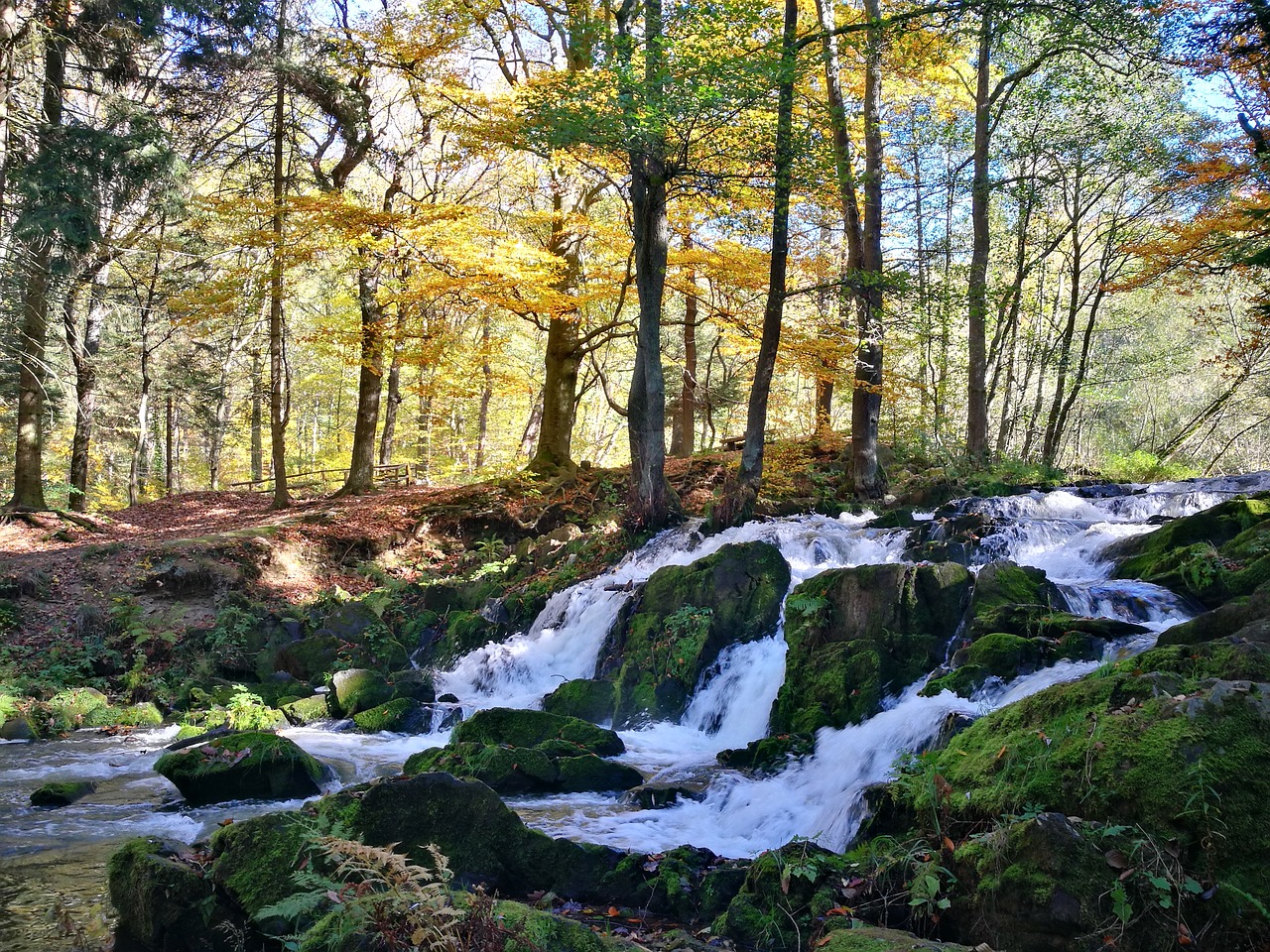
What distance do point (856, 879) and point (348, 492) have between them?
1764cm

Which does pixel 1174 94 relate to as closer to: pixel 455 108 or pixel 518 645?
pixel 455 108

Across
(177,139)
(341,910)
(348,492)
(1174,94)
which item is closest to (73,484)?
(348,492)

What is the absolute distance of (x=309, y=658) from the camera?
1259 centimetres

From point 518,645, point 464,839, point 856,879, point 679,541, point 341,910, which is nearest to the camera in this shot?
point 341,910

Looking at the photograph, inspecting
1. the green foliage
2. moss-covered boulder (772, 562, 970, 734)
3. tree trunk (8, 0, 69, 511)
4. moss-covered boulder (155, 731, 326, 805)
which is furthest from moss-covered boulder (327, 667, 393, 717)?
tree trunk (8, 0, 69, 511)

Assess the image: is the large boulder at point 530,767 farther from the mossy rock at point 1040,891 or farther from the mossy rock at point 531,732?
the mossy rock at point 1040,891

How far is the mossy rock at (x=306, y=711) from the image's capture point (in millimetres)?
10477

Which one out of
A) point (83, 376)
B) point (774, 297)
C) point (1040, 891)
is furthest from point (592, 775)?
point (83, 376)

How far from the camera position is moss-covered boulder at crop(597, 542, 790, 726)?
1027 cm

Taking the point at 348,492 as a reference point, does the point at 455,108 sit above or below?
above

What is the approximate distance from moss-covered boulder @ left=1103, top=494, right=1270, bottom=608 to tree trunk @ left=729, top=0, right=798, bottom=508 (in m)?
5.62

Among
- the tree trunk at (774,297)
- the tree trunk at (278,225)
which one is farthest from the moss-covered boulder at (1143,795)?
the tree trunk at (278,225)

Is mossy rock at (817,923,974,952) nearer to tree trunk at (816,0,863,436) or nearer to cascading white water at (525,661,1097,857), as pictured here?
cascading white water at (525,661,1097,857)

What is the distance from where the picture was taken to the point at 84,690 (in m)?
11.1
